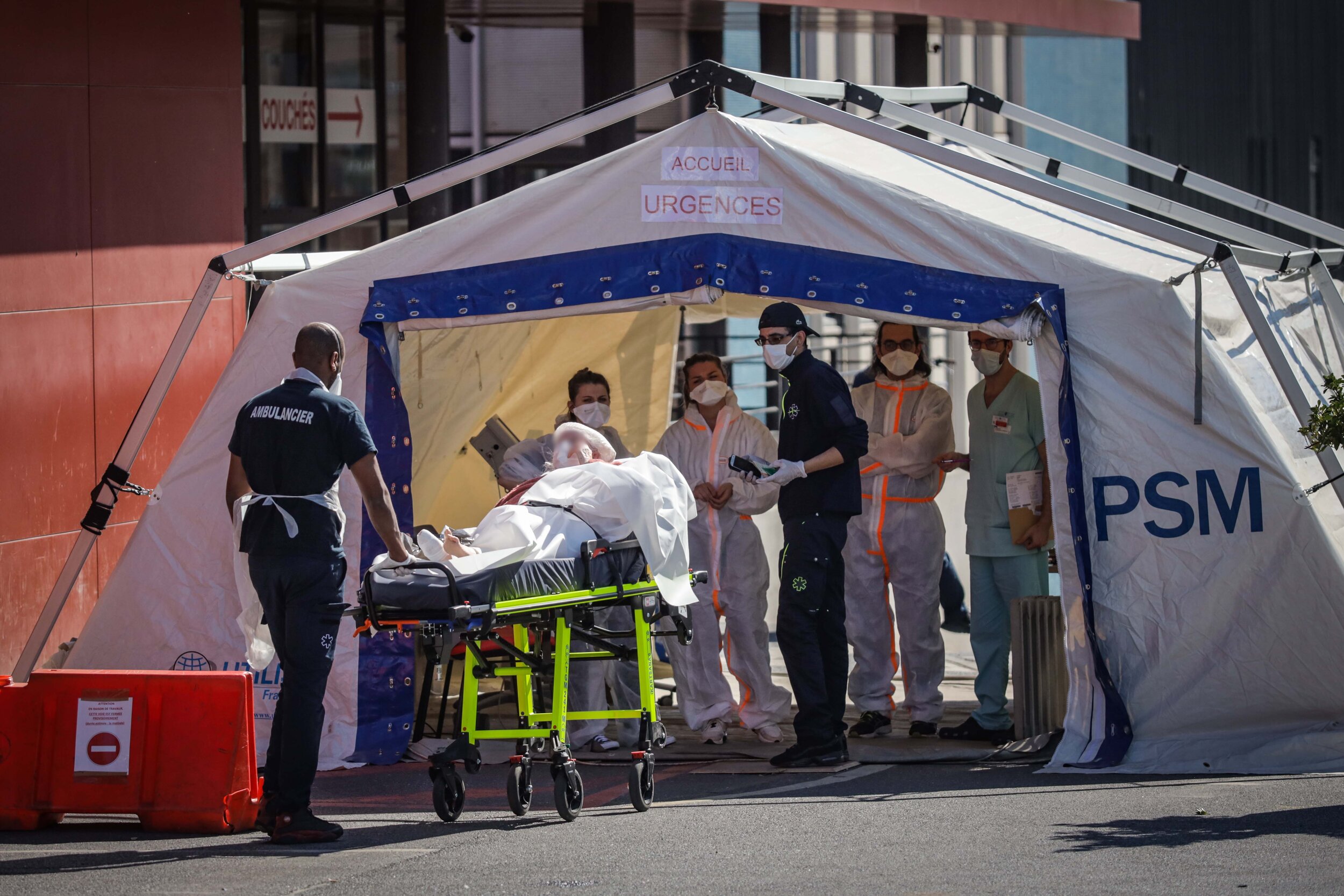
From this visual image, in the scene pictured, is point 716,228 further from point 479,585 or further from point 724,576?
point 479,585

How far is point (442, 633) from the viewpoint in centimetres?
598

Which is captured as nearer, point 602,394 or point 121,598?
point 121,598

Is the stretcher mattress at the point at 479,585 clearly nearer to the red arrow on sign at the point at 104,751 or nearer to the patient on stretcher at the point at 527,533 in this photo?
the patient on stretcher at the point at 527,533

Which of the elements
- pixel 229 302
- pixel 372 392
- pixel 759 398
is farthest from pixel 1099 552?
pixel 759 398

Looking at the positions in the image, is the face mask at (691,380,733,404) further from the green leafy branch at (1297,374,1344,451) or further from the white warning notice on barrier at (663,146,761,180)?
the green leafy branch at (1297,374,1344,451)

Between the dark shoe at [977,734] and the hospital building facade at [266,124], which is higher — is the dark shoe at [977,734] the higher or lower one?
the lower one

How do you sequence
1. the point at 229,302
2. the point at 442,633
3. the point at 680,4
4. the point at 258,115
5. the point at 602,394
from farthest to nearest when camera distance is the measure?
the point at 680,4, the point at 258,115, the point at 229,302, the point at 602,394, the point at 442,633

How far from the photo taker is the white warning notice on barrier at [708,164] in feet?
25.0

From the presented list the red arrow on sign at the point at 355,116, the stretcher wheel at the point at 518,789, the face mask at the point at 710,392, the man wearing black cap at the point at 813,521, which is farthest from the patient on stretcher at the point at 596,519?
the red arrow on sign at the point at 355,116

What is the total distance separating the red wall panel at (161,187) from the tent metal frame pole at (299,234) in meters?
2.54

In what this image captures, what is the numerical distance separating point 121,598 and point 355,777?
1403 millimetres

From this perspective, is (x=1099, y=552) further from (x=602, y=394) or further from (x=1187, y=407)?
(x=602, y=394)

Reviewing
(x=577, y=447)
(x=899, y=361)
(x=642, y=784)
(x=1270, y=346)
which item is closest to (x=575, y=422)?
(x=577, y=447)

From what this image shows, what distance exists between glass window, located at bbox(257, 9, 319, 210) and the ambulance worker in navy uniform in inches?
296
